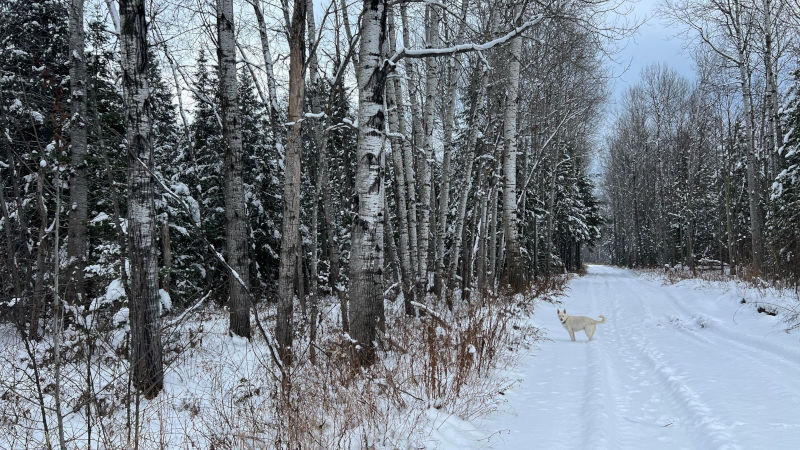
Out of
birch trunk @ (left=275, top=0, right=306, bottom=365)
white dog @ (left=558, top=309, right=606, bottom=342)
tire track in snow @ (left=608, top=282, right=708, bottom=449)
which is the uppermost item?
birch trunk @ (left=275, top=0, right=306, bottom=365)

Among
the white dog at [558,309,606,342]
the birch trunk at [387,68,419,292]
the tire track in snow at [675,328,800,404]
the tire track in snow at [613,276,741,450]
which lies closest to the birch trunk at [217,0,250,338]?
the birch trunk at [387,68,419,292]

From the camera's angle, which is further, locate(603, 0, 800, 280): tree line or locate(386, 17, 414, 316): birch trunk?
locate(603, 0, 800, 280): tree line

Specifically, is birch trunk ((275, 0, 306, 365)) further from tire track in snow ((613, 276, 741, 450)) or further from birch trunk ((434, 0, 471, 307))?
birch trunk ((434, 0, 471, 307))

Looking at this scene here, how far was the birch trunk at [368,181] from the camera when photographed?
4.68 meters

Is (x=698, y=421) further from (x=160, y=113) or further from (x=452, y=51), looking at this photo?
(x=160, y=113)

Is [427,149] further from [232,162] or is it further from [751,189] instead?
[751,189]

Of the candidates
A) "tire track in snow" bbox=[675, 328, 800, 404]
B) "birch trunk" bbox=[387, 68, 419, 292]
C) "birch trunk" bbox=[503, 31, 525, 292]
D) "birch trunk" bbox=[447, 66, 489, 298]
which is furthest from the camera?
"birch trunk" bbox=[503, 31, 525, 292]

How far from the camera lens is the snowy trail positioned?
10.9ft

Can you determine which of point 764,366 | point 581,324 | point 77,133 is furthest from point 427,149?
point 77,133

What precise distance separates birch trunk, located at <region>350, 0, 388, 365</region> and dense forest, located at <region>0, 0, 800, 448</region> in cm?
3

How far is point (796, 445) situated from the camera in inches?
115

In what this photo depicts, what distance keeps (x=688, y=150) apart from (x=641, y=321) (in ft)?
84.2

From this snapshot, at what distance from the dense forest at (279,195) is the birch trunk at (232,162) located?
1.5 inches

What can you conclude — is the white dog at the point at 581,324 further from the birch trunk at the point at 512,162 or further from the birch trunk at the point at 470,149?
the birch trunk at the point at 512,162
